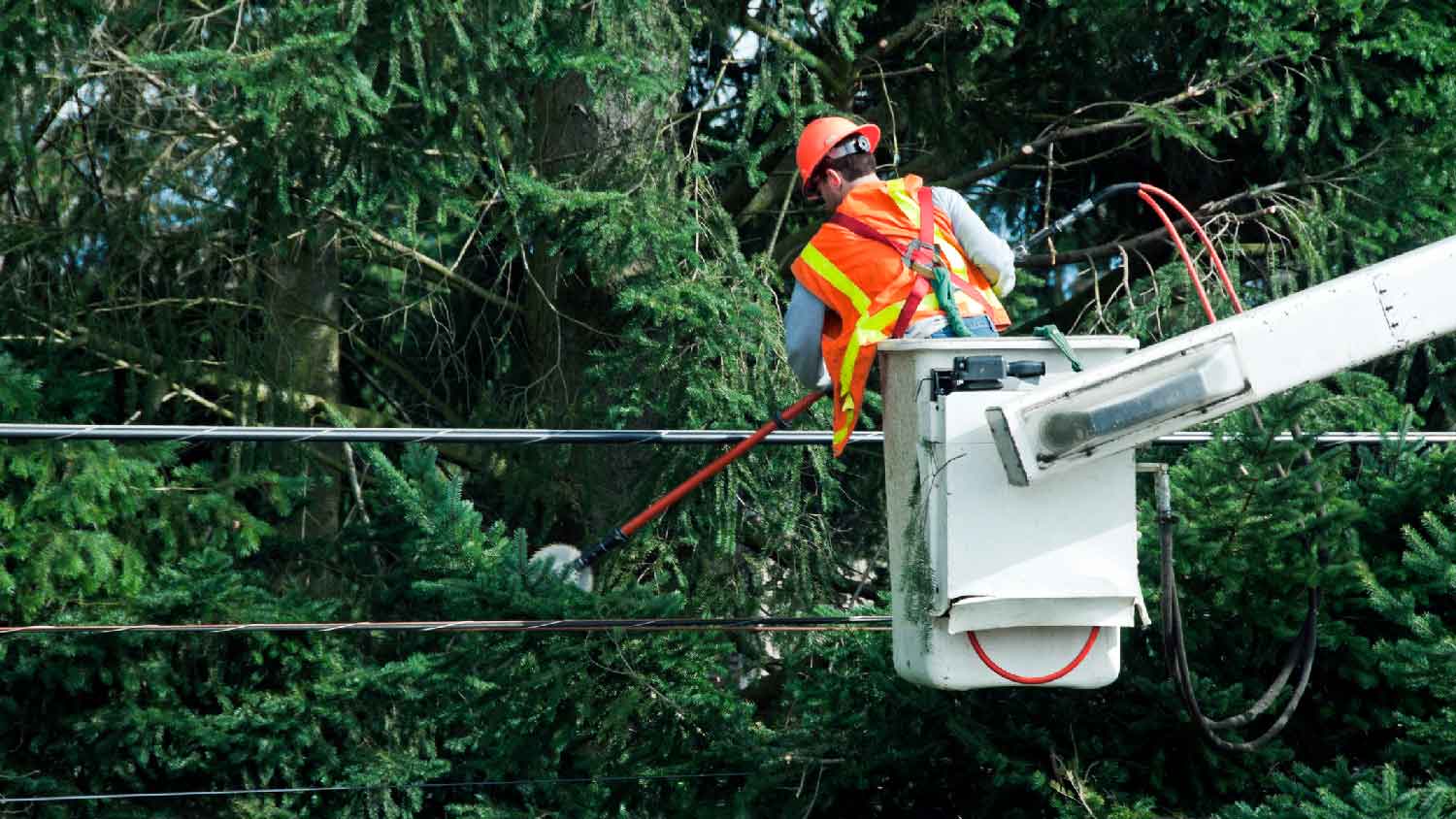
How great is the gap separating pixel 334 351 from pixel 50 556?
2.44 m

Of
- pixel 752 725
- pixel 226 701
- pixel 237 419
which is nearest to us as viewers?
pixel 752 725

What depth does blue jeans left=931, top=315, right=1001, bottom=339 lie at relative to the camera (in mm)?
4457

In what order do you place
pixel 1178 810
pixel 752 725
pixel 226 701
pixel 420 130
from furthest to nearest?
1. pixel 420 130
2. pixel 226 701
3. pixel 752 725
4. pixel 1178 810

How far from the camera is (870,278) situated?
4.54 metres

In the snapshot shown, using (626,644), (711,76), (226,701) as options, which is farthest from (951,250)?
(711,76)

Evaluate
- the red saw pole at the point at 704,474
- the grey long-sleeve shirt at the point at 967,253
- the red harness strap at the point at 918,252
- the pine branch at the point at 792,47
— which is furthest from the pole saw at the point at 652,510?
the pine branch at the point at 792,47

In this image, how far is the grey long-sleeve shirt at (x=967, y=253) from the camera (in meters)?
4.69

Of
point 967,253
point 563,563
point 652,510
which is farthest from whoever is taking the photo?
point 563,563

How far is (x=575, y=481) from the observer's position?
864 cm

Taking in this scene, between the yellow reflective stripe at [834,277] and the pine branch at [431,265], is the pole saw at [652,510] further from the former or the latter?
the pine branch at [431,265]

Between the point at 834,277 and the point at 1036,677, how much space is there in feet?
3.99

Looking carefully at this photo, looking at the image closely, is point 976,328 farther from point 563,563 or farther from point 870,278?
point 563,563

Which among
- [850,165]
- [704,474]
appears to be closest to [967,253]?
[850,165]

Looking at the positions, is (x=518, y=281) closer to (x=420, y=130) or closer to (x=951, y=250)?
(x=420, y=130)
